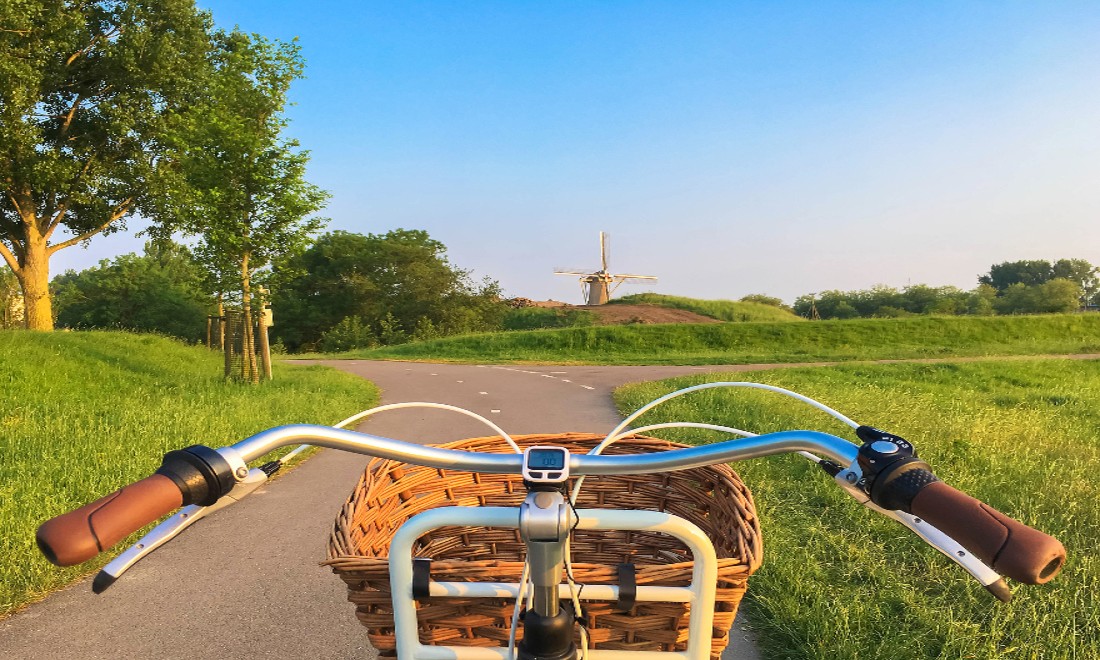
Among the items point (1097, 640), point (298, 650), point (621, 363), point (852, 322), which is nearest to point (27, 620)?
point (298, 650)

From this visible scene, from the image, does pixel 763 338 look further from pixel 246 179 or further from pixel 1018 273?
pixel 1018 273

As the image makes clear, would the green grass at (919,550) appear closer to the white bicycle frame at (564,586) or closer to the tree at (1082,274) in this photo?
the white bicycle frame at (564,586)

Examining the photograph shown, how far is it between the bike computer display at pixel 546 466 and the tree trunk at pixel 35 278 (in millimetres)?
21981

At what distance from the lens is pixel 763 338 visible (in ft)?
96.3

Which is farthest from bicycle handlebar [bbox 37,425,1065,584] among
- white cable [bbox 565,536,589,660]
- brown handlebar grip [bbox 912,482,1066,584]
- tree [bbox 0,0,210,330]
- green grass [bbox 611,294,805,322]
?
green grass [bbox 611,294,805,322]

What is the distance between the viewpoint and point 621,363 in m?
21.8

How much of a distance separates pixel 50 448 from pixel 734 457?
639 cm

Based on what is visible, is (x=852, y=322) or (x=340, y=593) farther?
(x=852, y=322)

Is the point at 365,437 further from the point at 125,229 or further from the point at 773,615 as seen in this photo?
the point at 125,229

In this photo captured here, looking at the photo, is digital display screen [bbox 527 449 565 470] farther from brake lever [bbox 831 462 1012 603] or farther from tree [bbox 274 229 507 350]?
tree [bbox 274 229 507 350]

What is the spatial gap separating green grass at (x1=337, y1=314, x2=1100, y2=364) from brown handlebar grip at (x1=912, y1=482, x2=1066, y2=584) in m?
24.0

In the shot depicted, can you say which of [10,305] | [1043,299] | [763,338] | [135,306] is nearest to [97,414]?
[10,305]

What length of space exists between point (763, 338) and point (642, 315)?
12.0 meters

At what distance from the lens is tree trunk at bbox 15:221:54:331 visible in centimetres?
1869
